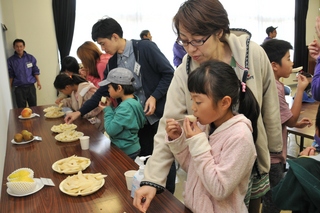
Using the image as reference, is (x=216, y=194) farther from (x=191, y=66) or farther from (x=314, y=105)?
(x=314, y=105)

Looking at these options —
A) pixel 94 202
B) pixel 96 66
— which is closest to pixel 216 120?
pixel 94 202

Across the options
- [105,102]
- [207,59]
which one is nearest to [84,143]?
[105,102]

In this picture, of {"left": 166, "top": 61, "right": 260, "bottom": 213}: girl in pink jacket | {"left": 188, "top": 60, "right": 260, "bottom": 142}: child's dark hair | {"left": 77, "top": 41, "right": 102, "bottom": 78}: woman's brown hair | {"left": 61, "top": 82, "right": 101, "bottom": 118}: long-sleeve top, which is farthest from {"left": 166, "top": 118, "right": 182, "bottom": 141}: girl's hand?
{"left": 77, "top": 41, "right": 102, "bottom": 78}: woman's brown hair

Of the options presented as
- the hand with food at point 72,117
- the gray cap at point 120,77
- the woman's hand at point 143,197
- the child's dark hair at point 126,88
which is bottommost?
the hand with food at point 72,117

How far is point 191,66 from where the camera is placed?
116 cm

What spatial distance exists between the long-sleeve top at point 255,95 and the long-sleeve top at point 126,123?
0.73 metres

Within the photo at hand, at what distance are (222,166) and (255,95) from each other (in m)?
0.35

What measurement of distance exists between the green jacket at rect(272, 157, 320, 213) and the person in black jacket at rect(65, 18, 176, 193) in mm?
1172

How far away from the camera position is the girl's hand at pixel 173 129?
1052 millimetres

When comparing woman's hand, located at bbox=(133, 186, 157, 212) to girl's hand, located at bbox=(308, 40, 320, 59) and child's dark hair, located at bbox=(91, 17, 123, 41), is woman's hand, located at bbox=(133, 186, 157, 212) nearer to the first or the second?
child's dark hair, located at bbox=(91, 17, 123, 41)

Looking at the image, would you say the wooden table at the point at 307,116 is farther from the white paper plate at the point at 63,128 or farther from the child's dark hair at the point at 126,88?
the white paper plate at the point at 63,128

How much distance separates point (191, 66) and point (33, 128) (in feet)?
5.82

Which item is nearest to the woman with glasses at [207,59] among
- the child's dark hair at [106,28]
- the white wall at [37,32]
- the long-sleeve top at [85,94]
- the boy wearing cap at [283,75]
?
the boy wearing cap at [283,75]

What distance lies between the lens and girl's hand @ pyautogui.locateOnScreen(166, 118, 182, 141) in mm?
1052
